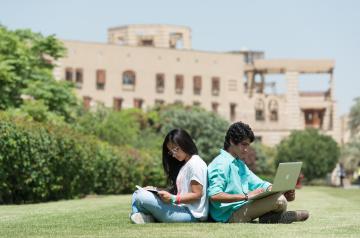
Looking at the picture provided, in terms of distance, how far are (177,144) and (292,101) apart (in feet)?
350

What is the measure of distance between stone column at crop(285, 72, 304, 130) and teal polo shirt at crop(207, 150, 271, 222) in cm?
10604

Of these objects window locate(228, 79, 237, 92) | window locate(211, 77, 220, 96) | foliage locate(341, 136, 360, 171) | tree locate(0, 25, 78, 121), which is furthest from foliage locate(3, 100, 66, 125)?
window locate(228, 79, 237, 92)

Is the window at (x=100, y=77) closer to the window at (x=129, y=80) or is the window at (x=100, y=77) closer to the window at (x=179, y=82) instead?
the window at (x=129, y=80)

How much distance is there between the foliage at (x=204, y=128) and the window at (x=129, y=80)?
22549 millimetres

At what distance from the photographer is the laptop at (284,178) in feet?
43.9

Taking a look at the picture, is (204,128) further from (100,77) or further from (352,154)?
(100,77)

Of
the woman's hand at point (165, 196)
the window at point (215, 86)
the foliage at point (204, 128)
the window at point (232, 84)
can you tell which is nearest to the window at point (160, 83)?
the window at point (215, 86)

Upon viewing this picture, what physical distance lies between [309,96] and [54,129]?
96.2 m

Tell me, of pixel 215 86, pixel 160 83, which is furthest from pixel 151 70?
pixel 215 86

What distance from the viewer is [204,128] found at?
81625 millimetres

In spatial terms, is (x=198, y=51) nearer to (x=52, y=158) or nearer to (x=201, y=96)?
(x=201, y=96)

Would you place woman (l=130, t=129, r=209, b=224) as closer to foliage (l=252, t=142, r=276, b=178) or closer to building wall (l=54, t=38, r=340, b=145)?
foliage (l=252, t=142, r=276, b=178)

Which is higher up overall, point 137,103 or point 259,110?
point 137,103

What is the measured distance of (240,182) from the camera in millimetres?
13977
